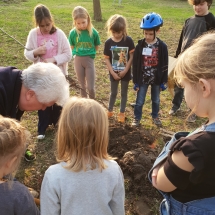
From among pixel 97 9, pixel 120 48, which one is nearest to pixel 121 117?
pixel 120 48

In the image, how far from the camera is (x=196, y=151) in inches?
46.6

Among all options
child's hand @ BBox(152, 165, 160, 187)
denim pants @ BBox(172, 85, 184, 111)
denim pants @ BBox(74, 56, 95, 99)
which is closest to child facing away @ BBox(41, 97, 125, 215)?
child's hand @ BBox(152, 165, 160, 187)

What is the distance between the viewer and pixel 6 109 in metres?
2.50

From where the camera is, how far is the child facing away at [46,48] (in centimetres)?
382

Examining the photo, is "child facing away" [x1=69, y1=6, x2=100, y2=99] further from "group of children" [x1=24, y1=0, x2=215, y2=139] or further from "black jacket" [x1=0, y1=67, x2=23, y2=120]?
"black jacket" [x1=0, y1=67, x2=23, y2=120]

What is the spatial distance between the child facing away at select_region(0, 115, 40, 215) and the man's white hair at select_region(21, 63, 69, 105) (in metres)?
0.81

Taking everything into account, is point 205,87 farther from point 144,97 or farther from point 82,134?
point 144,97

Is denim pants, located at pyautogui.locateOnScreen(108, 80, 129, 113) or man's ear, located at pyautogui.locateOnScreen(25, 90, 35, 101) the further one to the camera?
denim pants, located at pyautogui.locateOnScreen(108, 80, 129, 113)

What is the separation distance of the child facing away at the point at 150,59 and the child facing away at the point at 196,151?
2.67m

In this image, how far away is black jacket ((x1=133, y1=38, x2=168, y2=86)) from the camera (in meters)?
3.98

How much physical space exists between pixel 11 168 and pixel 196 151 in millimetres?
1068

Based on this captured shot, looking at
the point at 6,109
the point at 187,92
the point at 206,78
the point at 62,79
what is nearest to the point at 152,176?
the point at 187,92

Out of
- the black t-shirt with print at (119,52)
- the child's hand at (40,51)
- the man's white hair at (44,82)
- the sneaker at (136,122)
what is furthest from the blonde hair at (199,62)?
the sneaker at (136,122)

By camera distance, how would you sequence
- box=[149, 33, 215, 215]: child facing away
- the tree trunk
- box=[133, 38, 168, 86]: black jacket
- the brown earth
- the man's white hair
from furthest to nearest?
the tree trunk
box=[133, 38, 168, 86]: black jacket
the brown earth
the man's white hair
box=[149, 33, 215, 215]: child facing away
